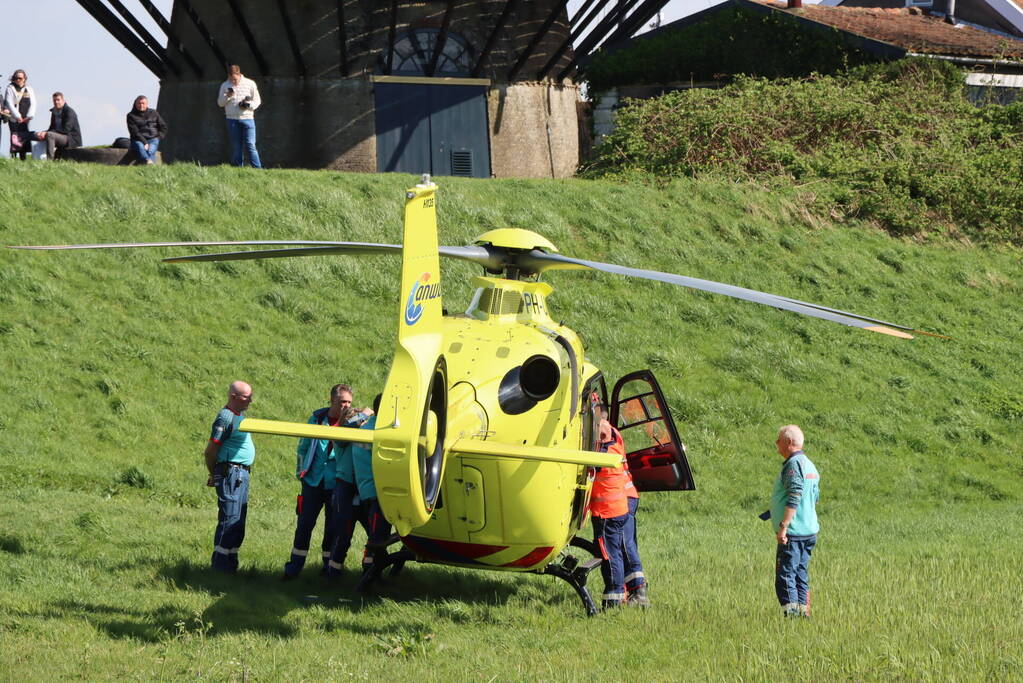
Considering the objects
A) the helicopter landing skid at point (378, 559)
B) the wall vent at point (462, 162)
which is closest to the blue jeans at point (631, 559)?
the helicopter landing skid at point (378, 559)

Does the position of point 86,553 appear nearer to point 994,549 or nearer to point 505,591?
point 505,591

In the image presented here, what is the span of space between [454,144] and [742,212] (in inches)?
285

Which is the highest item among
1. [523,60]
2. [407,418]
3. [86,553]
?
[523,60]

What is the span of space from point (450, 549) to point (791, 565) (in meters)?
2.64

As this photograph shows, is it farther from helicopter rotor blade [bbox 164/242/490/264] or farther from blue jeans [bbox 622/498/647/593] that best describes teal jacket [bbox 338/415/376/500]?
blue jeans [bbox 622/498/647/593]

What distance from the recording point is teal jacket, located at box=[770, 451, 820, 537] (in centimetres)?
847

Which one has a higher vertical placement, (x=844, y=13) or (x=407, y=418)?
(x=844, y=13)

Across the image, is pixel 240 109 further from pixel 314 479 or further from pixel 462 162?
pixel 314 479

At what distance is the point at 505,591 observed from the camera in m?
9.81

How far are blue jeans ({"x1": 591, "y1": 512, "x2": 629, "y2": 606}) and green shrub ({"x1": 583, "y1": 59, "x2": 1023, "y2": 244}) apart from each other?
16.0 meters

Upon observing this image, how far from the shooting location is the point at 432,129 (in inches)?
1023

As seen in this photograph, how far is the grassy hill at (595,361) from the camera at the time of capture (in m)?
7.94

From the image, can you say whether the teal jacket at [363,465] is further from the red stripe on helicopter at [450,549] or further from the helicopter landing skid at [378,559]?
the red stripe on helicopter at [450,549]

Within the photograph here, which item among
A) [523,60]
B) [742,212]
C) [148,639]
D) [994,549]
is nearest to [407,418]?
[148,639]
